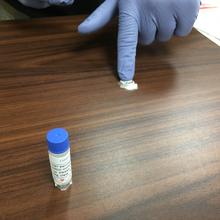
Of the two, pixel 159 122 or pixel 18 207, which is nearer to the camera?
pixel 18 207

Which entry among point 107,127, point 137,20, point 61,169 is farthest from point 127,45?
point 61,169

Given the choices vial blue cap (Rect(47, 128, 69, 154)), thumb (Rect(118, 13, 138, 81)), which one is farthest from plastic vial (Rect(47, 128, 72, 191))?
thumb (Rect(118, 13, 138, 81))

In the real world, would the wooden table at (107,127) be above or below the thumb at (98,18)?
below

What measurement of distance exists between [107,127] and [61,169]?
5.9 inches

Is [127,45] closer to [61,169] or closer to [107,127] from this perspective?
[107,127]

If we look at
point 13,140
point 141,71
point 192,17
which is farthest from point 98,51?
point 13,140

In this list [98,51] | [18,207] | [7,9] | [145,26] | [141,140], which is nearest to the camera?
[18,207]

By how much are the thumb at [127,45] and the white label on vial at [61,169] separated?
11.3 inches

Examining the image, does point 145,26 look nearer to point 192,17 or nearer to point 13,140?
point 192,17

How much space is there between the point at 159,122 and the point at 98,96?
135mm

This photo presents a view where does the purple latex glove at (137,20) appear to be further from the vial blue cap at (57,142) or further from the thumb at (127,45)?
the vial blue cap at (57,142)

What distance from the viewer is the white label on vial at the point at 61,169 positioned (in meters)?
0.38

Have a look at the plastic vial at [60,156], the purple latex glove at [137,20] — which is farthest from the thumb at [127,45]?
the plastic vial at [60,156]

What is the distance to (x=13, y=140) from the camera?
0.48 metres
